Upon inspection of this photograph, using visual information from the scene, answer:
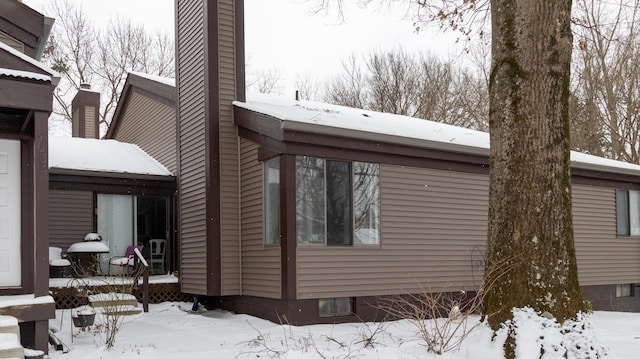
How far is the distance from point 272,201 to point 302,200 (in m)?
0.57

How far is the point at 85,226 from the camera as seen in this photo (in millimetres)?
13438

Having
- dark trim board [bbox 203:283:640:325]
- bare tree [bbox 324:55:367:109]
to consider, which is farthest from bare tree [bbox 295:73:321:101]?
dark trim board [bbox 203:283:640:325]

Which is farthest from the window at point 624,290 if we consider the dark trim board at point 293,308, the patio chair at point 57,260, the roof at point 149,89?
the patio chair at point 57,260

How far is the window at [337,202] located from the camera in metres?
10.1

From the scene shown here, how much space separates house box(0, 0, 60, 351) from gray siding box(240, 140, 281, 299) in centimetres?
350

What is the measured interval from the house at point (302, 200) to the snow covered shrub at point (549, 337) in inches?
168

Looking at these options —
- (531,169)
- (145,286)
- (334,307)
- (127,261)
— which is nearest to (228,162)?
(145,286)

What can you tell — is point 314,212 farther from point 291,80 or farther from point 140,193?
point 291,80

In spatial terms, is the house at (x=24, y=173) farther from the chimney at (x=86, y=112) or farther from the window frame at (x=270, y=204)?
the chimney at (x=86, y=112)

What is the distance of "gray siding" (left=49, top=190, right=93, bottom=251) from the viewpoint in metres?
13.2

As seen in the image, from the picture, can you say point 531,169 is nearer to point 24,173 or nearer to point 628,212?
point 24,173

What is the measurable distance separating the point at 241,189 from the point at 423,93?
20.4 meters

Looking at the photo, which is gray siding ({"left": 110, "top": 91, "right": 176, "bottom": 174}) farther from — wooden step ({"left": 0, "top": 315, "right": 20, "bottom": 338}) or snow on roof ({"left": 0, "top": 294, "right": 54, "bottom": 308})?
wooden step ({"left": 0, "top": 315, "right": 20, "bottom": 338})

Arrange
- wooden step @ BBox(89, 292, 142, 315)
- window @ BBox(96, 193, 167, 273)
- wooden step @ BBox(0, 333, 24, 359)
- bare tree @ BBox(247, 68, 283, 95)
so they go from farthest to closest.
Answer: bare tree @ BBox(247, 68, 283, 95) → window @ BBox(96, 193, 167, 273) → wooden step @ BBox(89, 292, 142, 315) → wooden step @ BBox(0, 333, 24, 359)
